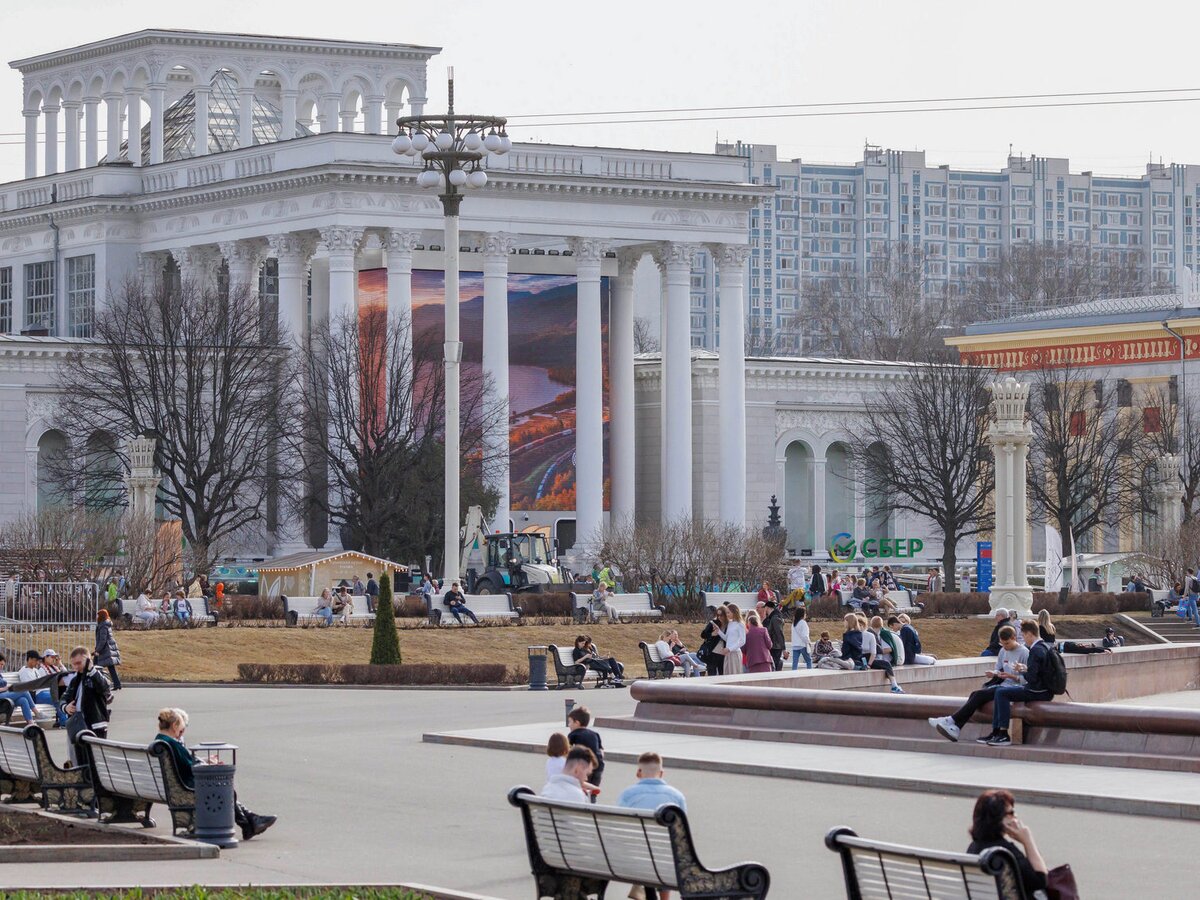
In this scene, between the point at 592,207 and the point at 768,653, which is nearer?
the point at 768,653

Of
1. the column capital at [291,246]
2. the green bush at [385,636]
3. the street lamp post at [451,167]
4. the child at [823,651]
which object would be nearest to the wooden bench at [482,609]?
the street lamp post at [451,167]

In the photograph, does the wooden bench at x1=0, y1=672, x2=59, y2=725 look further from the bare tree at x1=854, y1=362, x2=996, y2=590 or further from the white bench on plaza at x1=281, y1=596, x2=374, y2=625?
the bare tree at x1=854, y1=362, x2=996, y2=590

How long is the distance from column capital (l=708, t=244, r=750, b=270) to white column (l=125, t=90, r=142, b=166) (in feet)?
66.6

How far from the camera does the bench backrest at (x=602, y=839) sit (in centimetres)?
1483

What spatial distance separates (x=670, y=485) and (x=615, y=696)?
145 ft

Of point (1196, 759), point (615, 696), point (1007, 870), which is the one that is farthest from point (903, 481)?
point (1007, 870)

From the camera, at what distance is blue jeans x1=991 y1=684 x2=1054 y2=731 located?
1011 inches

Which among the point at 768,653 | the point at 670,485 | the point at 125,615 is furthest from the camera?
the point at 670,485

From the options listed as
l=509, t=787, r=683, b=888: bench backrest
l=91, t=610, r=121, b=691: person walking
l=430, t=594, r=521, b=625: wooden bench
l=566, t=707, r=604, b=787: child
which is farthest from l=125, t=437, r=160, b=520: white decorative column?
l=509, t=787, r=683, b=888: bench backrest

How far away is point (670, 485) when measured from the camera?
8188cm

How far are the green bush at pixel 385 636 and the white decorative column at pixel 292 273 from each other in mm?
35906

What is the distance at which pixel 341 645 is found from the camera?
48844 millimetres

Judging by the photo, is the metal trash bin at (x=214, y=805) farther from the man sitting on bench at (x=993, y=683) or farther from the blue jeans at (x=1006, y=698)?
the blue jeans at (x=1006, y=698)

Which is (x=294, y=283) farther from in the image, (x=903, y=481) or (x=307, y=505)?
(x=903, y=481)
